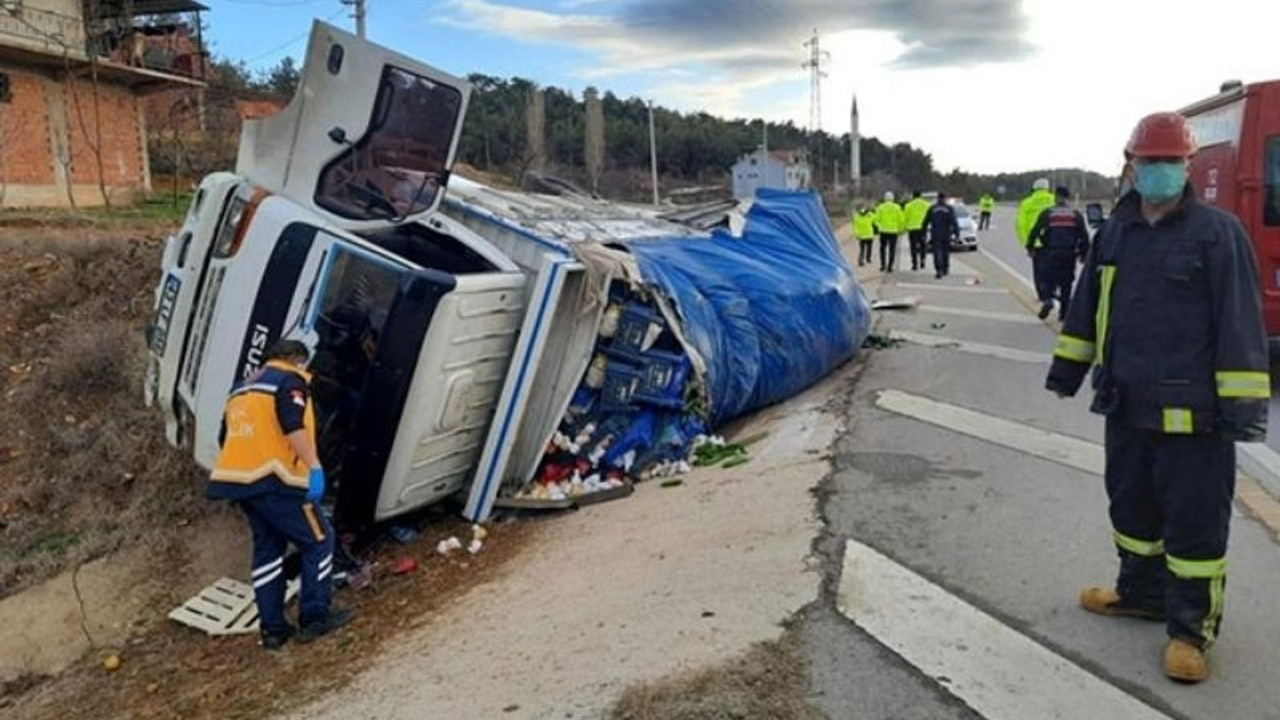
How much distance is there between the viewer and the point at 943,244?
16359 mm

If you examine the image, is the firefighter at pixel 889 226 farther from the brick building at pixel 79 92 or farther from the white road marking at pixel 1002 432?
the brick building at pixel 79 92

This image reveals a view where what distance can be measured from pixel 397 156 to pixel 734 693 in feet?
12.8

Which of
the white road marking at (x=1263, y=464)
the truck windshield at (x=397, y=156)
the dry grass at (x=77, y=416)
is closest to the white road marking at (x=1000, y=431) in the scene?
the white road marking at (x=1263, y=464)

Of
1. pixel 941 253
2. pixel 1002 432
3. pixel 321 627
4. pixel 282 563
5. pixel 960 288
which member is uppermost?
pixel 941 253

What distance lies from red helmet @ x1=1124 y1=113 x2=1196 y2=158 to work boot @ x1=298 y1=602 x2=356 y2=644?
13.0ft

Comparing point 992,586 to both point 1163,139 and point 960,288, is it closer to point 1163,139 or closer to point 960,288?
point 1163,139

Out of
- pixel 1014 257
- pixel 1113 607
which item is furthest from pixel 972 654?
pixel 1014 257

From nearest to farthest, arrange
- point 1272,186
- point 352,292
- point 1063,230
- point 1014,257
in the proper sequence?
point 352,292 → point 1272,186 → point 1063,230 → point 1014,257

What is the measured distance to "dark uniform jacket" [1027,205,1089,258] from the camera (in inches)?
411

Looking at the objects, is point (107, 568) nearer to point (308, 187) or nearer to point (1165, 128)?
point (308, 187)

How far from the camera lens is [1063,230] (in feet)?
34.4

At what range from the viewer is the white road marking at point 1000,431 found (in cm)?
567

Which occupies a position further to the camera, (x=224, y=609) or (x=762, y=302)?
(x=762, y=302)

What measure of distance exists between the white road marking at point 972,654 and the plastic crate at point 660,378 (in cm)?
238
